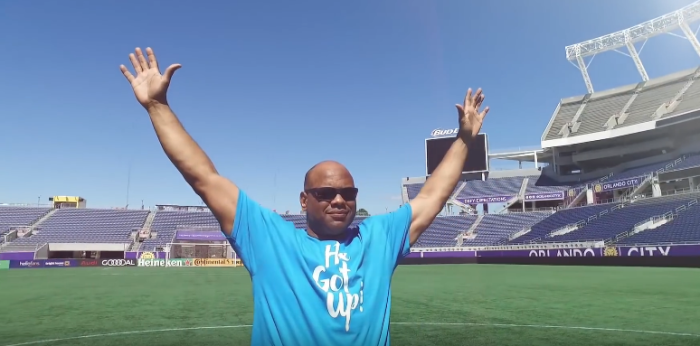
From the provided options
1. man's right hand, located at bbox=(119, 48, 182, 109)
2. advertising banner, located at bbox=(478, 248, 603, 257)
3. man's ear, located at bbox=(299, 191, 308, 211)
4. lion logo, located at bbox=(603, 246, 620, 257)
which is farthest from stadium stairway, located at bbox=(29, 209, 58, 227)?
man's ear, located at bbox=(299, 191, 308, 211)

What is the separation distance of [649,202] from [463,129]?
50.5 metres

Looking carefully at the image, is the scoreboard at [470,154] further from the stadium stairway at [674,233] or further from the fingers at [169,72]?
the fingers at [169,72]

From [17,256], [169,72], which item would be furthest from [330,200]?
[17,256]

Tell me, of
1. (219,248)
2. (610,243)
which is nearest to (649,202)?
(610,243)

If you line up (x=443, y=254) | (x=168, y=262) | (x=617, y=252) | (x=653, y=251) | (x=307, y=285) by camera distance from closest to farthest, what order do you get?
1. (x=307, y=285)
2. (x=653, y=251)
3. (x=617, y=252)
4. (x=443, y=254)
5. (x=168, y=262)

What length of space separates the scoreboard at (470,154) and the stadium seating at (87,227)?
A: 4055 centimetres

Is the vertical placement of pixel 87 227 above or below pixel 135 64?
above

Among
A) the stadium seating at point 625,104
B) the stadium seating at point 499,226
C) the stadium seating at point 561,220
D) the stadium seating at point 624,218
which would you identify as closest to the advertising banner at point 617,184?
the stadium seating at point 561,220

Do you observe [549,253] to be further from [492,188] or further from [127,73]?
[127,73]

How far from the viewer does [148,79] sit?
9.55 feet

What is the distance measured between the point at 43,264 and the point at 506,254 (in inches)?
1839

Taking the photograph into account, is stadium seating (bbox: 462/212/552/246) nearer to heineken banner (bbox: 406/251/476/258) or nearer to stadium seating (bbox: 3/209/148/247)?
heineken banner (bbox: 406/251/476/258)

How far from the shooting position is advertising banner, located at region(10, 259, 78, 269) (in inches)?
1855

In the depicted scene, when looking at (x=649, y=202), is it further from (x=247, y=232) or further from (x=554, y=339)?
(x=247, y=232)
